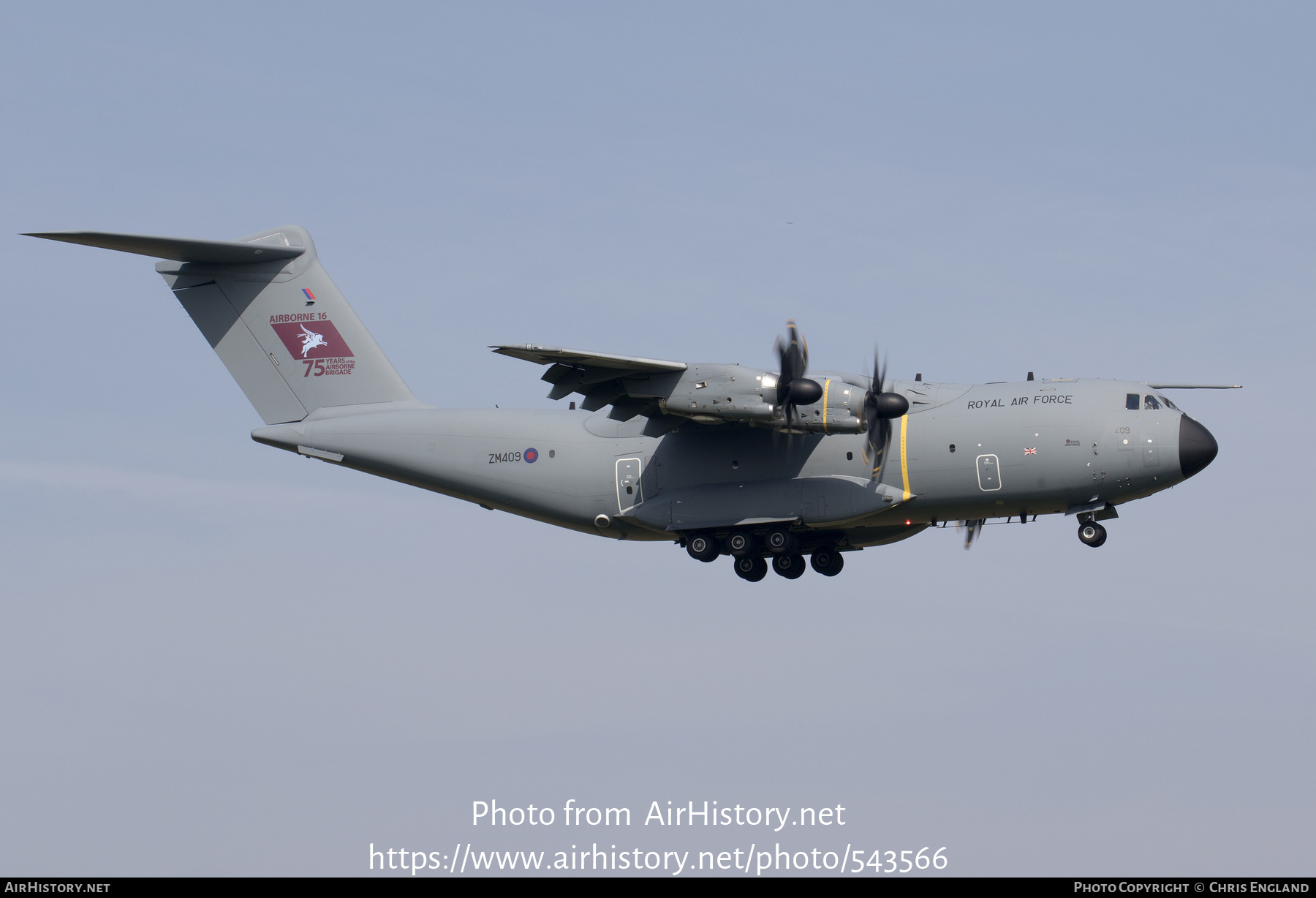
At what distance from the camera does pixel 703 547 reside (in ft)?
71.3

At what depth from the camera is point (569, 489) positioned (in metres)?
22.1

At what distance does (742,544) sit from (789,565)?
0.97 m

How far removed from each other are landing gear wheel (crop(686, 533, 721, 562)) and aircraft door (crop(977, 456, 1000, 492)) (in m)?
4.00

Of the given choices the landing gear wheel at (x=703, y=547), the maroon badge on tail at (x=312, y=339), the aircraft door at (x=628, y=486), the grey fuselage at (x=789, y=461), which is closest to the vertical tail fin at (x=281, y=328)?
the maroon badge on tail at (x=312, y=339)

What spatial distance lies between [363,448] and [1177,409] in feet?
39.3

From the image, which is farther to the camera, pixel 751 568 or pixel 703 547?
pixel 751 568

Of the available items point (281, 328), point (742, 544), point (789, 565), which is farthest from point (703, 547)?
point (281, 328)

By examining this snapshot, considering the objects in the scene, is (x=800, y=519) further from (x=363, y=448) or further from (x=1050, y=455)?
(x=363, y=448)

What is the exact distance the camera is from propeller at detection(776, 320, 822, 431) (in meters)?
19.5

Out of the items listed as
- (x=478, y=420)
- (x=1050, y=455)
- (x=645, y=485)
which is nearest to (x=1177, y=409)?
(x=1050, y=455)

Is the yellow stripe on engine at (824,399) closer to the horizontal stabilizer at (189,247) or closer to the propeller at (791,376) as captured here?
the propeller at (791,376)

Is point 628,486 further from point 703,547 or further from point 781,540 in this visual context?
point 781,540

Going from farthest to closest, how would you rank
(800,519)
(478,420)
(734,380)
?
(478,420) → (800,519) → (734,380)

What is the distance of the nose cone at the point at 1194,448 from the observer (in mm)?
19656
